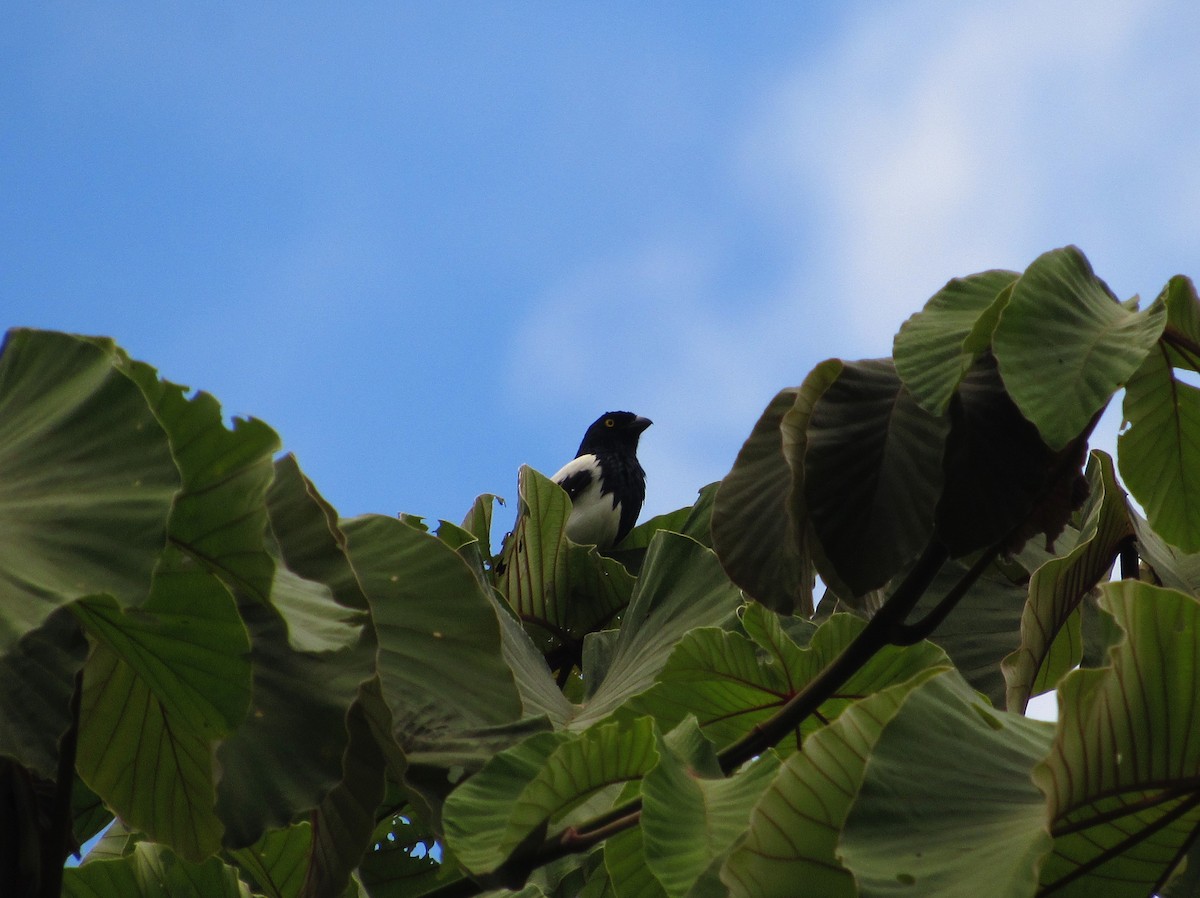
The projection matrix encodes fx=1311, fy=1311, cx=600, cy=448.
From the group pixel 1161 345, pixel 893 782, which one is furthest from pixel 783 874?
pixel 1161 345

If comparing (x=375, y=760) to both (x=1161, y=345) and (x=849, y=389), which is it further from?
(x=1161, y=345)

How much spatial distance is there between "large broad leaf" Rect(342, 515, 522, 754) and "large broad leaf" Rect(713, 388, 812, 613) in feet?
0.60

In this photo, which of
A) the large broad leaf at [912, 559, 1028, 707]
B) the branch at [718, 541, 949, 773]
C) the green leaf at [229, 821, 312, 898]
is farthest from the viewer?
the large broad leaf at [912, 559, 1028, 707]

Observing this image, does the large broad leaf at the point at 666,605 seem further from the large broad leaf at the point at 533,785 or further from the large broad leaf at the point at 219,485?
the large broad leaf at the point at 219,485

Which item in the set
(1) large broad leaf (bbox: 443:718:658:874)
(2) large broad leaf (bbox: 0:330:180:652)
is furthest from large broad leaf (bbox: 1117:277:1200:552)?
(2) large broad leaf (bbox: 0:330:180:652)

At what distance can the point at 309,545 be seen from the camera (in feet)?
2.77

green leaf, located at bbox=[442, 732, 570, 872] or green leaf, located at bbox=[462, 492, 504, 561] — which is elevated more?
green leaf, located at bbox=[462, 492, 504, 561]

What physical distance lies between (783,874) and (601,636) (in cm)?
92

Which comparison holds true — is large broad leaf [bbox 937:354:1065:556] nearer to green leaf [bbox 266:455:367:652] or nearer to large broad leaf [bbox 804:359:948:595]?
large broad leaf [bbox 804:359:948:595]

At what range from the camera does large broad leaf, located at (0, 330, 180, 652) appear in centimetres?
60

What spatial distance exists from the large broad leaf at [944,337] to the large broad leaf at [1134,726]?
0.22 meters

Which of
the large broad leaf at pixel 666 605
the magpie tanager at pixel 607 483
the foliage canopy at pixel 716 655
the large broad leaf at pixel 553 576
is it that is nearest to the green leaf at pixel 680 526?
the large broad leaf at pixel 553 576

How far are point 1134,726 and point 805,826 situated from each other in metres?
0.16

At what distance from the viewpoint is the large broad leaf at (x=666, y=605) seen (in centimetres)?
140
